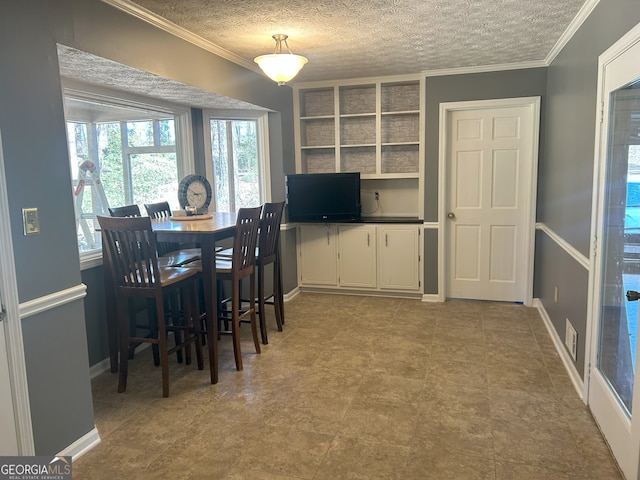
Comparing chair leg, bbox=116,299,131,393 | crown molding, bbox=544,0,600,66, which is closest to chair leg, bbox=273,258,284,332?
chair leg, bbox=116,299,131,393

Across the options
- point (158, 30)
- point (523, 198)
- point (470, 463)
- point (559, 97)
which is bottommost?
point (470, 463)

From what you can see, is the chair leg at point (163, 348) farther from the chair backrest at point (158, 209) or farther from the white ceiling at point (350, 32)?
the white ceiling at point (350, 32)

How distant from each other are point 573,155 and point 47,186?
321 centimetres

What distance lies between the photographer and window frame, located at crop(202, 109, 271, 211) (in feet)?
15.5

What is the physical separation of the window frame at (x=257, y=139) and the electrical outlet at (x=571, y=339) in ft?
10.3

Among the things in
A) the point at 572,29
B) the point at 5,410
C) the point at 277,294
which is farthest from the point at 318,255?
the point at 5,410

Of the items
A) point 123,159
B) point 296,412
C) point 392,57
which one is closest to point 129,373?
point 296,412

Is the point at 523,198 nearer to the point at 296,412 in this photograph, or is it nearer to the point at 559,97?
the point at 559,97

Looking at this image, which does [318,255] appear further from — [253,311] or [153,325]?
[153,325]

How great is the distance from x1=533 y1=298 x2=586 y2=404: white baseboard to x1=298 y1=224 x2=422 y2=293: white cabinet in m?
1.34

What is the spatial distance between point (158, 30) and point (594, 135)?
8.99 ft

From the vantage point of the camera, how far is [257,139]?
508cm

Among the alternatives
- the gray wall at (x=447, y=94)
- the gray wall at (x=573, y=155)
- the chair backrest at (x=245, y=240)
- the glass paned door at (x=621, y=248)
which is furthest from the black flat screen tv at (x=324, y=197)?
the glass paned door at (x=621, y=248)

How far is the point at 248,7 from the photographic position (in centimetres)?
279
